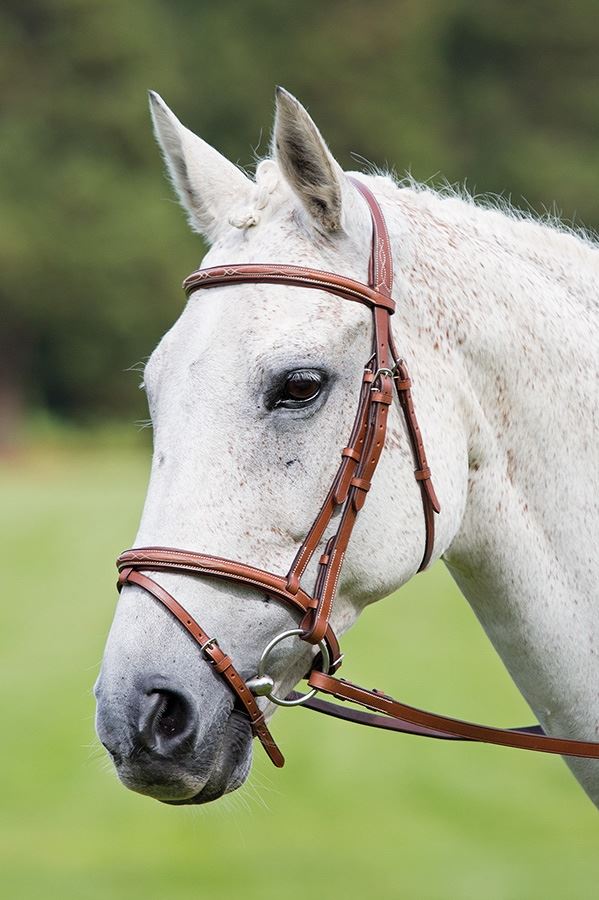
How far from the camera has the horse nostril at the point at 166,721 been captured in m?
2.51

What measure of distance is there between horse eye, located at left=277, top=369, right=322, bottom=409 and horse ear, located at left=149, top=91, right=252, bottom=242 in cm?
64

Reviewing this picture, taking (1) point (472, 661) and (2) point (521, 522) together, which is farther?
(1) point (472, 661)

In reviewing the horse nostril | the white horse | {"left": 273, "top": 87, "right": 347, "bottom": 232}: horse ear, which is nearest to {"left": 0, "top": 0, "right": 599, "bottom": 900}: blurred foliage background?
the white horse

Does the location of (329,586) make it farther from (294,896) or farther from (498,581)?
(294,896)

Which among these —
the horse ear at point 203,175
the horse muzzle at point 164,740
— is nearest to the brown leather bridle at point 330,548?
the horse muzzle at point 164,740

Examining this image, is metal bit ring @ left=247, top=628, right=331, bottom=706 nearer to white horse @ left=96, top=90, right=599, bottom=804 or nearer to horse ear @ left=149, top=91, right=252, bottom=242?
white horse @ left=96, top=90, right=599, bottom=804

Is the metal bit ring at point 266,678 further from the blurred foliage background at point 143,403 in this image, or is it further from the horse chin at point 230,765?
the blurred foliage background at point 143,403

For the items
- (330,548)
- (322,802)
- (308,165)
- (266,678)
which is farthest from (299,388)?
(322,802)

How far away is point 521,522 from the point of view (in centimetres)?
304

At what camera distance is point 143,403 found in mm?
30734

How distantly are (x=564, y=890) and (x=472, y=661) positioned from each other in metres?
3.87

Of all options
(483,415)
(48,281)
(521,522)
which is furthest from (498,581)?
(48,281)

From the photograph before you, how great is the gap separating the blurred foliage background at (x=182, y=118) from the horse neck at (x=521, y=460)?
25.1 meters

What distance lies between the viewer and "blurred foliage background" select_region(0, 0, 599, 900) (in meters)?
8.91
